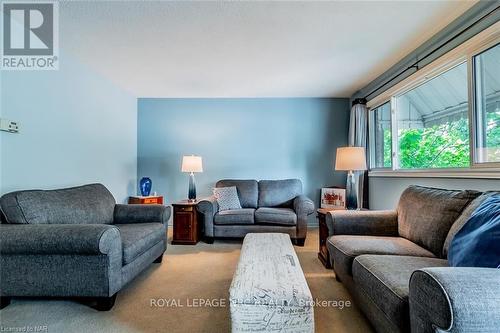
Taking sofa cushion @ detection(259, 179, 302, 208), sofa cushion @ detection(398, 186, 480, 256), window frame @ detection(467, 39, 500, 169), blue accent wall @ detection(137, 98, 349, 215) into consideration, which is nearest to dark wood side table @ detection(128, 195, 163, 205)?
blue accent wall @ detection(137, 98, 349, 215)

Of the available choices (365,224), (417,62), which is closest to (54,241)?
(365,224)

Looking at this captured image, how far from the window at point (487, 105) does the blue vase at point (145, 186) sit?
411cm

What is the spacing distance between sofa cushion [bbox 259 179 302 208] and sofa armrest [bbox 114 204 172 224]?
162cm

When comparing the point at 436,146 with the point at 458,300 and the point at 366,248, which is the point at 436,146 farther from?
the point at 458,300

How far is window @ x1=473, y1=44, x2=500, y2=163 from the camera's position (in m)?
1.83

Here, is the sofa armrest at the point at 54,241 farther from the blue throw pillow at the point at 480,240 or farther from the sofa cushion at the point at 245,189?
the sofa cushion at the point at 245,189

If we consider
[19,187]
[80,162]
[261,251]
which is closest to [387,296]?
[261,251]

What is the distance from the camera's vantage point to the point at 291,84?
3.70 metres

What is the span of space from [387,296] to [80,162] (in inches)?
132

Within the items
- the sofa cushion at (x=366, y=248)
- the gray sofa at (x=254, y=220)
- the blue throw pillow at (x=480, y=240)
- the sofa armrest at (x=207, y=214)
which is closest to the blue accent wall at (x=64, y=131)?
the sofa armrest at (x=207, y=214)

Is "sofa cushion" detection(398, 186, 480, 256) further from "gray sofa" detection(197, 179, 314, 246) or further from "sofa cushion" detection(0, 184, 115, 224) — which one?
"sofa cushion" detection(0, 184, 115, 224)

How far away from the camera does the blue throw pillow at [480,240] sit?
1132mm

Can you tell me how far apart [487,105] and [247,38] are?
208 centimetres

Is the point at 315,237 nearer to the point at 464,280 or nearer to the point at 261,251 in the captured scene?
the point at 261,251
